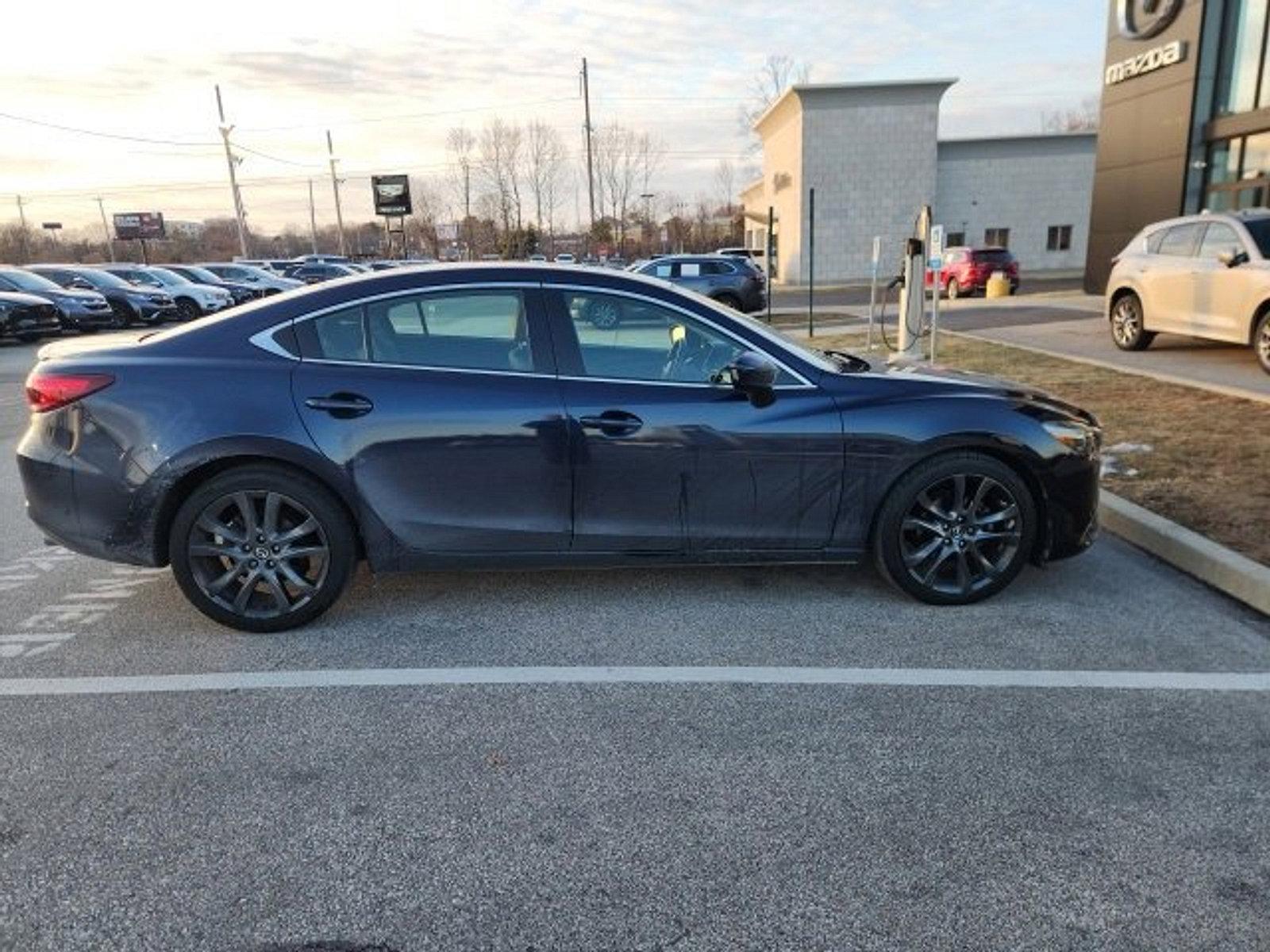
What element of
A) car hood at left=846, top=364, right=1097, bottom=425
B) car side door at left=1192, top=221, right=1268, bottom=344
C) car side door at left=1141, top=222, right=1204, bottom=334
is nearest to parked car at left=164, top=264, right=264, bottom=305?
car side door at left=1141, top=222, right=1204, bottom=334

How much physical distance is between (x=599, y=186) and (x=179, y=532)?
211ft

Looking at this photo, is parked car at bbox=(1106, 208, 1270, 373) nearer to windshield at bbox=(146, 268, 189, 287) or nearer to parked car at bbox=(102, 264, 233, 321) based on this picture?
parked car at bbox=(102, 264, 233, 321)

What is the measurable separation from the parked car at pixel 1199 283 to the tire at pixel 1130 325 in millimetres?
11

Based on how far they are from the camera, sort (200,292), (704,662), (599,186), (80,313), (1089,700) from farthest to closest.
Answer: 1. (599,186)
2. (200,292)
3. (80,313)
4. (704,662)
5. (1089,700)

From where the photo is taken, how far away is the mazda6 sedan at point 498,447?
12.6 ft

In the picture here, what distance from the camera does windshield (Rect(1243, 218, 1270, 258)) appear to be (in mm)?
9633

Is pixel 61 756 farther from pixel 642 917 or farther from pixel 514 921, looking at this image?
pixel 642 917

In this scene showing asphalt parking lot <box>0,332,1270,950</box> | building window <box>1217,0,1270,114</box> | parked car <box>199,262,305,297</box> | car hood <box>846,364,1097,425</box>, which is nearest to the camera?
asphalt parking lot <box>0,332,1270,950</box>

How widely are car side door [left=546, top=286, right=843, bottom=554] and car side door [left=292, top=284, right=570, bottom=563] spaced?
13 centimetres

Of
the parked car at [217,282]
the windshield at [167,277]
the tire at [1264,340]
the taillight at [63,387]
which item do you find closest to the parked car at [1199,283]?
the tire at [1264,340]

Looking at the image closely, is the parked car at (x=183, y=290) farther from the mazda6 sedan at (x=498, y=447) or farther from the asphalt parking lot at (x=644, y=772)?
the asphalt parking lot at (x=644, y=772)

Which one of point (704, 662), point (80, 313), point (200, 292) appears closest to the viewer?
point (704, 662)

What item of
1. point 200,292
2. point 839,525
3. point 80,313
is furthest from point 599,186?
point 839,525

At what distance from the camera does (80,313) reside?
2136cm
